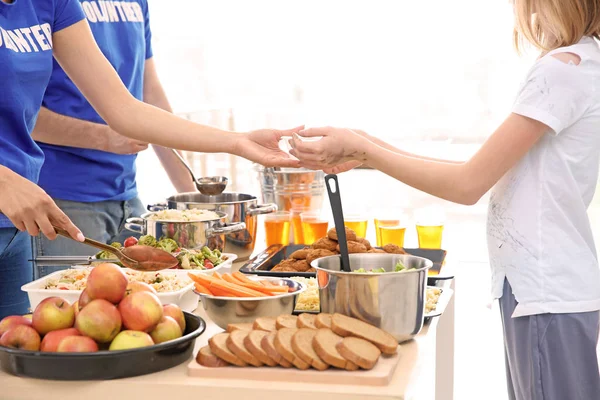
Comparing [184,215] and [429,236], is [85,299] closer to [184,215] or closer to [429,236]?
[184,215]

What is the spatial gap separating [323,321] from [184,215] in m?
0.81

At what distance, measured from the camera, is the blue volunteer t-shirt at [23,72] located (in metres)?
1.82

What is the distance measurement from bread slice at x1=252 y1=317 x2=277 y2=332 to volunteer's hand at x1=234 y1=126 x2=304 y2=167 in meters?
0.61

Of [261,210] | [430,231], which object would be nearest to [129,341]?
[261,210]

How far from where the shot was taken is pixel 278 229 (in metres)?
2.51

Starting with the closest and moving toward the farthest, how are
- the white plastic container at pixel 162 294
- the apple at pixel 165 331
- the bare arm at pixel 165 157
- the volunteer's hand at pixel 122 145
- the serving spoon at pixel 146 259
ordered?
the apple at pixel 165 331, the white plastic container at pixel 162 294, the serving spoon at pixel 146 259, the volunteer's hand at pixel 122 145, the bare arm at pixel 165 157

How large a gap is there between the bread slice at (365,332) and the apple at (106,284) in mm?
389

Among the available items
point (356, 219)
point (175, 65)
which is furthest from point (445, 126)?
point (356, 219)

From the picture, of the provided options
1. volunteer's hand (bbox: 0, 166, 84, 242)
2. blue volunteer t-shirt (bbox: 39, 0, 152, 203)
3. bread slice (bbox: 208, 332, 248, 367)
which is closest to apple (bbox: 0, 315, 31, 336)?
volunteer's hand (bbox: 0, 166, 84, 242)

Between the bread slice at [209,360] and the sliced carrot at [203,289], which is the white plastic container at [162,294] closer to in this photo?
the sliced carrot at [203,289]

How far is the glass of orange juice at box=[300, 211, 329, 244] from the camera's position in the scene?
2465 mm

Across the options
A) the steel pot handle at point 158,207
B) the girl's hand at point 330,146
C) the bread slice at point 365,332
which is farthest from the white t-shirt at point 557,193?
the steel pot handle at point 158,207

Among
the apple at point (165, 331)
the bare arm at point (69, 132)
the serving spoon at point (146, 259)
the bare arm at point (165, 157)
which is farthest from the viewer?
the bare arm at point (165, 157)

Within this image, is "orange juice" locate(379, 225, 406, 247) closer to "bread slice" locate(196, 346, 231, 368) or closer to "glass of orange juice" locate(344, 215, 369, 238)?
"glass of orange juice" locate(344, 215, 369, 238)
